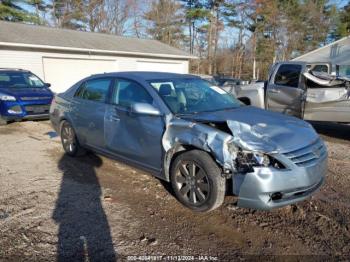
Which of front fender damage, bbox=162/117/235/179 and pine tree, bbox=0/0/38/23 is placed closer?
front fender damage, bbox=162/117/235/179

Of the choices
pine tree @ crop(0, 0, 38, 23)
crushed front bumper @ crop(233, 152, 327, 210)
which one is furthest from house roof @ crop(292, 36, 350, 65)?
pine tree @ crop(0, 0, 38, 23)

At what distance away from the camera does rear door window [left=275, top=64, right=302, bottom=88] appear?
785 cm

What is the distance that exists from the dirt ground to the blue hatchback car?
4.18m

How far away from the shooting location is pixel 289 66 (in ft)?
26.8

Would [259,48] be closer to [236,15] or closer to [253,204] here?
[236,15]

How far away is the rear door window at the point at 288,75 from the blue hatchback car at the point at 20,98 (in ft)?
21.9

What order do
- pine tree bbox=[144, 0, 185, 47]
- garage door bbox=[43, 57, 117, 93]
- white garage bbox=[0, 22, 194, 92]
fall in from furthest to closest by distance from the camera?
pine tree bbox=[144, 0, 185, 47], garage door bbox=[43, 57, 117, 93], white garage bbox=[0, 22, 194, 92]

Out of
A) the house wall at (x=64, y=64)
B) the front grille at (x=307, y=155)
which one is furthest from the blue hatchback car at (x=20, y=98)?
the front grille at (x=307, y=155)

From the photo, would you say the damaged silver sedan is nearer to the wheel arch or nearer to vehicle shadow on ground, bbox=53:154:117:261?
the wheel arch

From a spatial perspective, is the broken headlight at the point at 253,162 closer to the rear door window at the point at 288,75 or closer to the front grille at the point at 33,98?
the rear door window at the point at 288,75

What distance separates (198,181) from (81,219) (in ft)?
4.54

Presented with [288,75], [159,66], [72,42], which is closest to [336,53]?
[159,66]

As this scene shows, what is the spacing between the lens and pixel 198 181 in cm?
348

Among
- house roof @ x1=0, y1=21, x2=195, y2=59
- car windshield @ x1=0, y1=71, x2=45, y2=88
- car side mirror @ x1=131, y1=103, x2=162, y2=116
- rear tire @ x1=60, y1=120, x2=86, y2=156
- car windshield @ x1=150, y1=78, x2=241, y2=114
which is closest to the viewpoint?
car side mirror @ x1=131, y1=103, x2=162, y2=116
